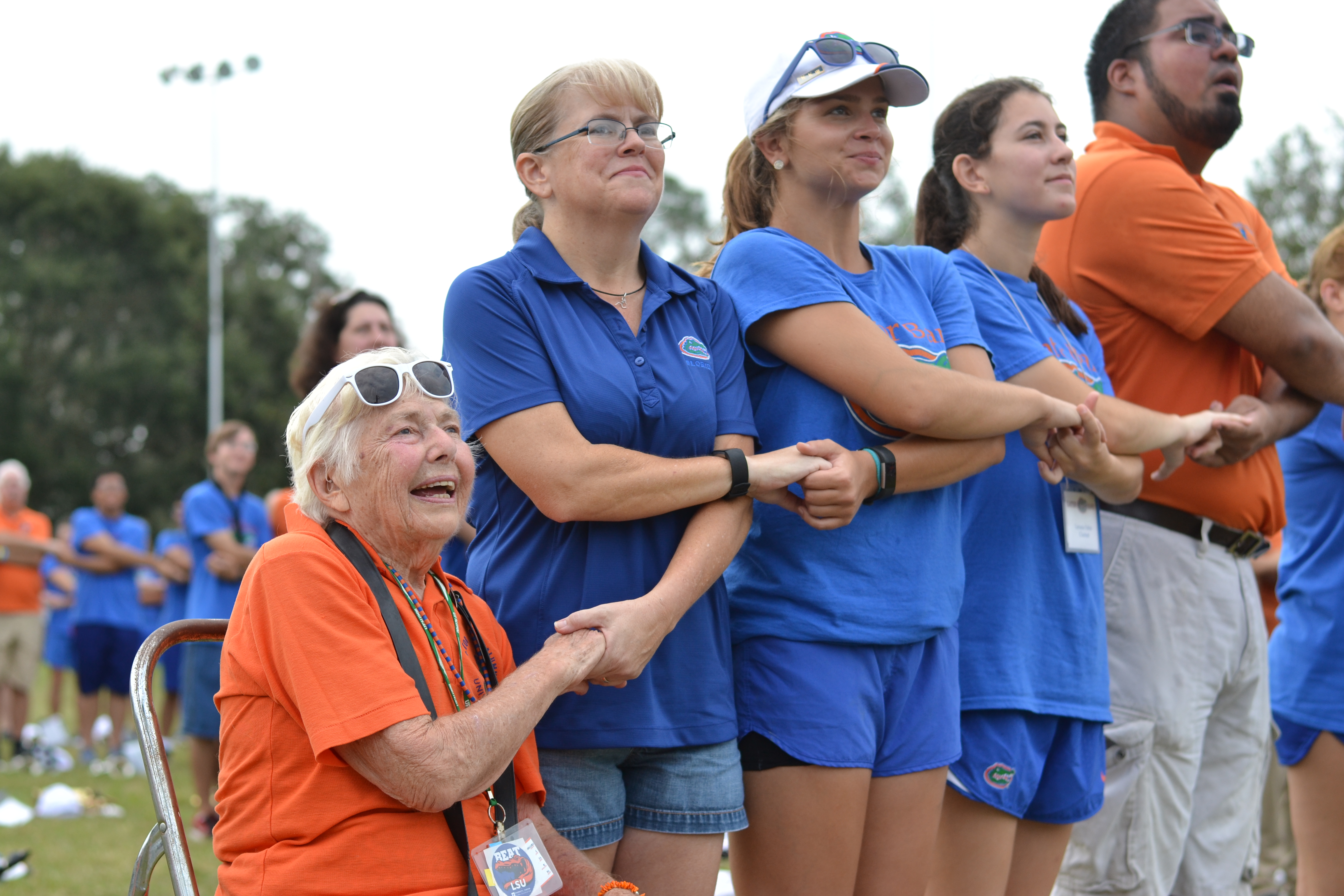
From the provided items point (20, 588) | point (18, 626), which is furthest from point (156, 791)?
point (20, 588)

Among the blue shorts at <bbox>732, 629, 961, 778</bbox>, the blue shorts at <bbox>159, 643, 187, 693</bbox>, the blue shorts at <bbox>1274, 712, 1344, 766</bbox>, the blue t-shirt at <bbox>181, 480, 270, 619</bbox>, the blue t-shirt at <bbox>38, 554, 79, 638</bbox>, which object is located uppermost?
the blue shorts at <bbox>732, 629, 961, 778</bbox>

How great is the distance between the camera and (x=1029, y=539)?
9.25 ft

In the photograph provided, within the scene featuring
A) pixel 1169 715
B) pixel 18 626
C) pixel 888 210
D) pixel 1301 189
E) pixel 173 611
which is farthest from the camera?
pixel 888 210

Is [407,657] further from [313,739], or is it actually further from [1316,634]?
[1316,634]

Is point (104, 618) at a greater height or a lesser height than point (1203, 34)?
lesser

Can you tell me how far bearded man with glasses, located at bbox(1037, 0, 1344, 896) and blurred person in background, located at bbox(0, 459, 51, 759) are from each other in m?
9.72

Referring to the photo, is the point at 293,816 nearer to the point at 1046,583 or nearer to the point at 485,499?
the point at 485,499

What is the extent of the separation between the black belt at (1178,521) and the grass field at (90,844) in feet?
10.4

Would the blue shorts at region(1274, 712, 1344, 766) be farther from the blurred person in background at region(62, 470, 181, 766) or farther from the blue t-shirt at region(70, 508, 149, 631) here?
the blue t-shirt at region(70, 508, 149, 631)

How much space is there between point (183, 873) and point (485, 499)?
2.84 ft

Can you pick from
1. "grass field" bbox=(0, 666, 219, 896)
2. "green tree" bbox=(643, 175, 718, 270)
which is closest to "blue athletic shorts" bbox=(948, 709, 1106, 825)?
"grass field" bbox=(0, 666, 219, 896)

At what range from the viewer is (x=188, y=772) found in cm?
949

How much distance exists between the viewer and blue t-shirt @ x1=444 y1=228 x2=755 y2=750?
7.35ft

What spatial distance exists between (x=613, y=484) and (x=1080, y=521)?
1303 millimetres
